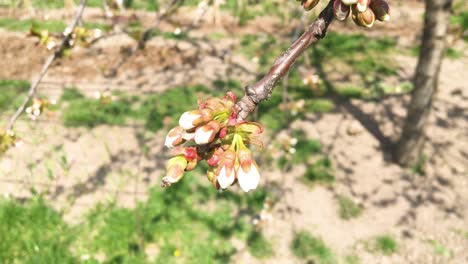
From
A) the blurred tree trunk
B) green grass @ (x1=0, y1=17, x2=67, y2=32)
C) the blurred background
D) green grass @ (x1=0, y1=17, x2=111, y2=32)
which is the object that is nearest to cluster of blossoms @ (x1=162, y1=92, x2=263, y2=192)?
the blurred background

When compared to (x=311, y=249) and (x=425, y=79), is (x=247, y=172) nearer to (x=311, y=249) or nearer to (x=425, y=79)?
(x=311, y=249)

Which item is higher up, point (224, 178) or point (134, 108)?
point (224, 178)

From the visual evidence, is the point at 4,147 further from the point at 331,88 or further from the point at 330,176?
the point at 331,88

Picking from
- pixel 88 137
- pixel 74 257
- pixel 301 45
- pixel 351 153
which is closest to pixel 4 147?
pixel 301 45

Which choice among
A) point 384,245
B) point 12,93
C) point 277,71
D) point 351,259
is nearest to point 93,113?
point 12,93

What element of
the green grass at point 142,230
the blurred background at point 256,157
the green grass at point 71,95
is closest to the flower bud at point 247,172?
the blurred background at point 256,157

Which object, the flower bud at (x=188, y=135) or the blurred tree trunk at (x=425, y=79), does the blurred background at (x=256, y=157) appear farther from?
the flower bud at (x=188, y=135)

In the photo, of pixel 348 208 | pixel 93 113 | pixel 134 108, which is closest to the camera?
pixel 348 208
